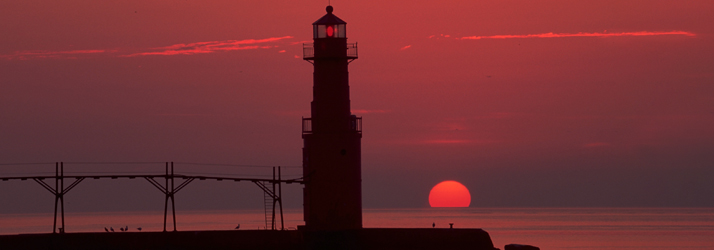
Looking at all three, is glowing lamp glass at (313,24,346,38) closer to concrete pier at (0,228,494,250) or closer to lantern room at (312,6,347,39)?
lantern room at (312,6,347,39)

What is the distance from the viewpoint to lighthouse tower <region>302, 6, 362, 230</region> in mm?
45531

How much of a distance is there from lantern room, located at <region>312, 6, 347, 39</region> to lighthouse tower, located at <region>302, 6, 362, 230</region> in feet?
0.33

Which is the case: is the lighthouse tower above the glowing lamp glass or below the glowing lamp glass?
below

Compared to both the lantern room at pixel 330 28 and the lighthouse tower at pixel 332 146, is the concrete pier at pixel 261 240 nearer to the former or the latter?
the lighthouse tower at pixel 332 146

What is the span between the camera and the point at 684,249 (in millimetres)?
95000

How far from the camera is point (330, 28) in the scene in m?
46.5

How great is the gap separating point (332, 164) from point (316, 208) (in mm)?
2251

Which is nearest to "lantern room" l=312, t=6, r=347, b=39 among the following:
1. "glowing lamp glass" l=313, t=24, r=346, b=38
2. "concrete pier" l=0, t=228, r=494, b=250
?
"glowing lamp glass" l=313, t=24, r=346, b=38

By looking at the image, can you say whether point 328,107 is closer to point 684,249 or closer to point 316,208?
point 316,208

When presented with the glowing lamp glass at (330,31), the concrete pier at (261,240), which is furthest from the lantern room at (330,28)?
the concrete pier at (261,240)

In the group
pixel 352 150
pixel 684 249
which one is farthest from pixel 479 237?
pixel 684 249

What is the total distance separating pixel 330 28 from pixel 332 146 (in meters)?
5.68

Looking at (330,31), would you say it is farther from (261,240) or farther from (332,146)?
(261,240)

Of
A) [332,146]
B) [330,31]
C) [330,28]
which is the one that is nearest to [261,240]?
[332,146]
